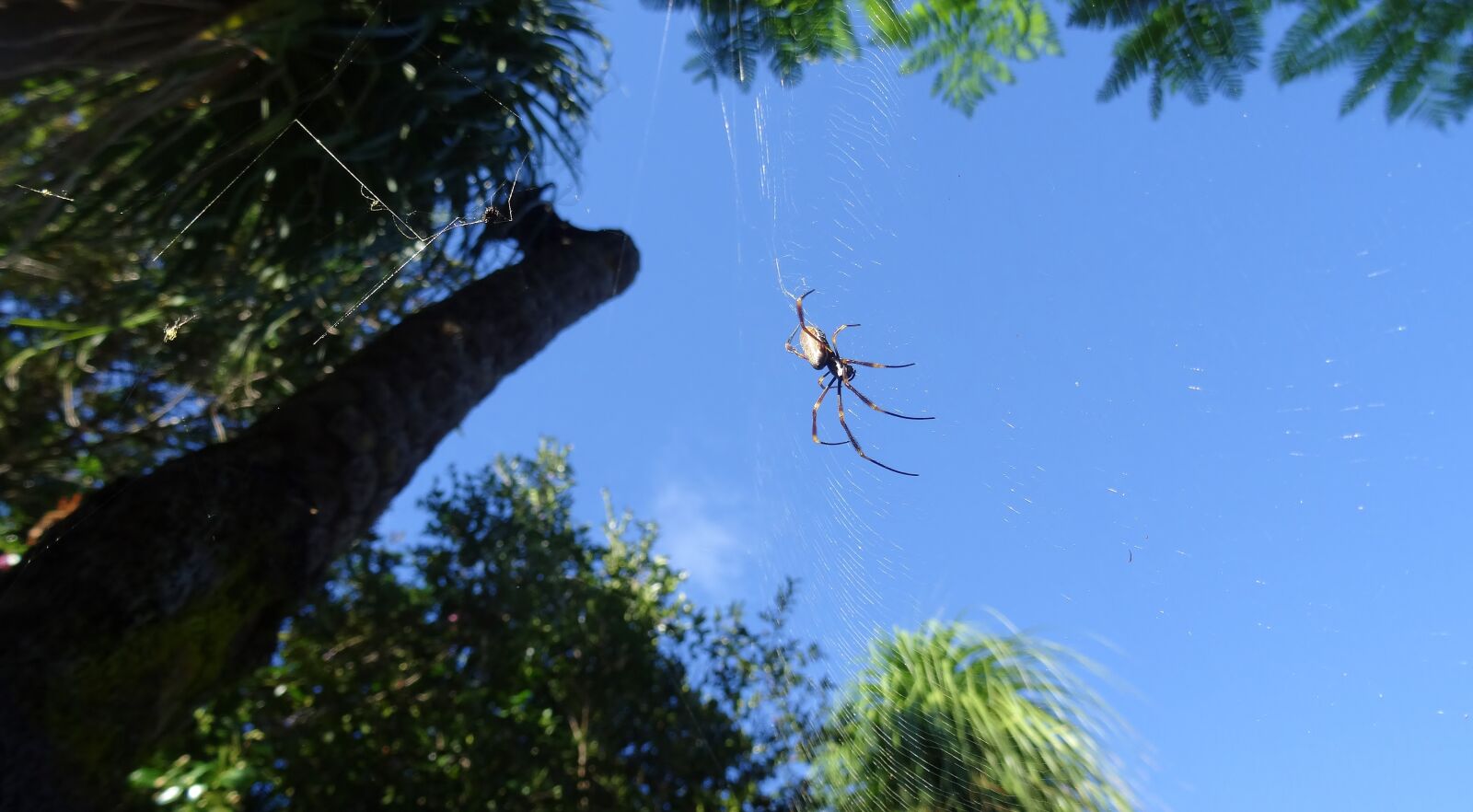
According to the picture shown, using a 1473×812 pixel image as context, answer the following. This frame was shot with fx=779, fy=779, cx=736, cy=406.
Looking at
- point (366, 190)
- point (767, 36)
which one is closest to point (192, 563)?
point (366, 190)

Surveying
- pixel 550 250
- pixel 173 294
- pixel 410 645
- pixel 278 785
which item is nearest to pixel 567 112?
pixel 550 250

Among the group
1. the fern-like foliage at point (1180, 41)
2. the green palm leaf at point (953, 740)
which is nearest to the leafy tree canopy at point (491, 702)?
the green palm leaf at point (953, 740)

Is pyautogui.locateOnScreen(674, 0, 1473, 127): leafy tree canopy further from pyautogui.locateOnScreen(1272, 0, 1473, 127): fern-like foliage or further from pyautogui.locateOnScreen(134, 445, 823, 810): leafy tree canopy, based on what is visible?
pyautogui.locateOnScreen(134, 445, 823, 810): leafy tree canopy

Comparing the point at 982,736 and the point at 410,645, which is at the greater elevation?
the point at 410,645

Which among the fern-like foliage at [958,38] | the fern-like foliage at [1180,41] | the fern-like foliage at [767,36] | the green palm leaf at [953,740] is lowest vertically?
the green palm leaf at [953,740]

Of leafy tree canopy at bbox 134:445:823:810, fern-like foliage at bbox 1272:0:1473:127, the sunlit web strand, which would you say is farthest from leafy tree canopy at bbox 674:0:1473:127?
leafy tree canopy at bbox 134:445:823:810

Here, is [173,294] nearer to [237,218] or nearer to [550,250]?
[237,218]

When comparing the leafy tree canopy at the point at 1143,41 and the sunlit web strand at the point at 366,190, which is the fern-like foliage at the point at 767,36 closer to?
the leafy tree canopy at the point at 1143,41
